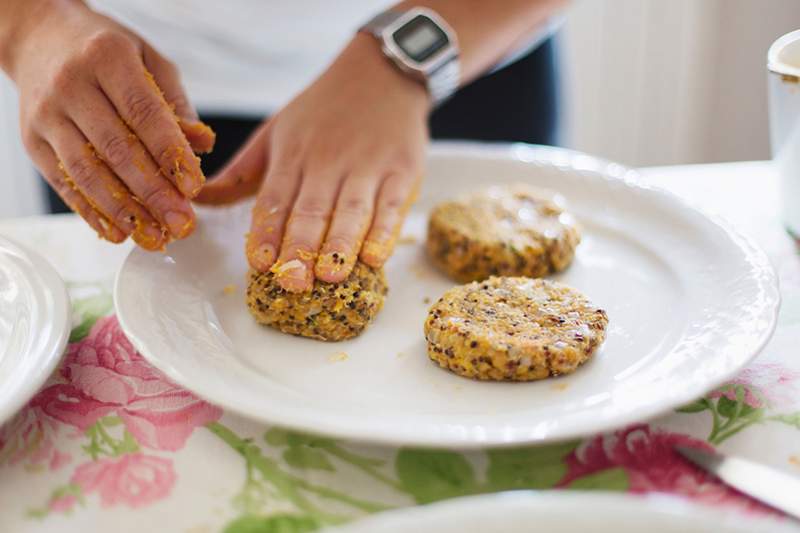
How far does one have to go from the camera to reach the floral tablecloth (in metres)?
0.75

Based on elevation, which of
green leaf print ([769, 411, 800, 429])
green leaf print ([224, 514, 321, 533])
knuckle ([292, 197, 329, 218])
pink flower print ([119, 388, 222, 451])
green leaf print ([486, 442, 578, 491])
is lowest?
pink flower print ([119, 388, 222, 451])

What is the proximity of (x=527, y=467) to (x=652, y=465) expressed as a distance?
0.12m

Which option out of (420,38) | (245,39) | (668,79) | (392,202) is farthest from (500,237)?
(668,79)

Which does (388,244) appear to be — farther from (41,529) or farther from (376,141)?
(41,529)

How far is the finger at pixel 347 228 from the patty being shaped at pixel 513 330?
0.13 m

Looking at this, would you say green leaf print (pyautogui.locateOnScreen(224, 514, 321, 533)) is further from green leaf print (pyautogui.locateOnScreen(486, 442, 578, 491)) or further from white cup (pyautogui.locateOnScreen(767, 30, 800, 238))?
white cup (pyautogui.locateOnScreen(767, 30, 800, 238))

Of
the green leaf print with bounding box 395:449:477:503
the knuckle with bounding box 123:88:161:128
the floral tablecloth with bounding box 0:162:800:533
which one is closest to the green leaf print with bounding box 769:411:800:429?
→ the floral tablecloth with bounding box 0:162:800:533

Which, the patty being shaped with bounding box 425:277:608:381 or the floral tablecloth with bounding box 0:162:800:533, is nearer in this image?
the floral tablecloth with bounding box 0:162:800:533

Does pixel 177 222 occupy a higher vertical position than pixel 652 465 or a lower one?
lower

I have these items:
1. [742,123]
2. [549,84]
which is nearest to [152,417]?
[549,84]

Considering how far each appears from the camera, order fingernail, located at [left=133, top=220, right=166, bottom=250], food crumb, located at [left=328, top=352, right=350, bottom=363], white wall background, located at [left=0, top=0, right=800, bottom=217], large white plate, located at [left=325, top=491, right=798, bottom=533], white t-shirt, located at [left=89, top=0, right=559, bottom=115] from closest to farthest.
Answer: large white plate, located at [left=325, top=491, right=798, bottom=533] → food crumb, located at [left=328, top=352, right=350, bottom=363] → fingernail, located at [left=133, top=220, right=166, bottom=250] → white t-shirt, located at [left=89, top=0, right=559, bottom=115] → white wall background, located at [left=0, top=0, right=800, bottom=217]

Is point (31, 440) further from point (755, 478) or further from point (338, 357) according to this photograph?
point (755, 478)

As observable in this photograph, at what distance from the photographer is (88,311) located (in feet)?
3.67

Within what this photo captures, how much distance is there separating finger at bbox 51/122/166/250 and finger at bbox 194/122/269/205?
20cm
